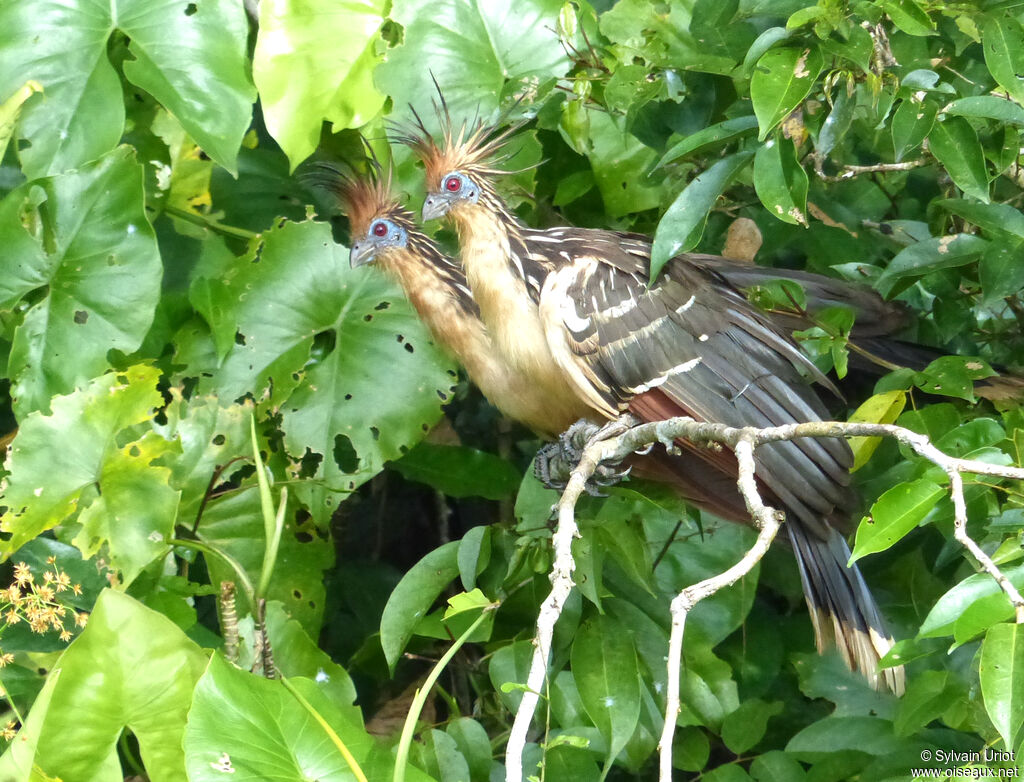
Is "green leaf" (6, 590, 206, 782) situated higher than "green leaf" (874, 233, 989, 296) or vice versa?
"green leaf" (874, 233, 989, 296)

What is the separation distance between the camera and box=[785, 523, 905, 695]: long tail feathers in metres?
1.79

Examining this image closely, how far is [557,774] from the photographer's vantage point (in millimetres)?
1600

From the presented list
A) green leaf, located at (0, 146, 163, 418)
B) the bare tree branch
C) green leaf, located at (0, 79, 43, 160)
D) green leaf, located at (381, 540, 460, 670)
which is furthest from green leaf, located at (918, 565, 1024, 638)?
green leaf, located at (0, 79, 43, 160)

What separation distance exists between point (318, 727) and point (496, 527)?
43cm

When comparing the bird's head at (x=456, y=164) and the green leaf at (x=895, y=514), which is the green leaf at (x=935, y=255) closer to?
the green leaf at (x=895, y=514)

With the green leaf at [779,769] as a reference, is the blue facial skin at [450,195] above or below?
above

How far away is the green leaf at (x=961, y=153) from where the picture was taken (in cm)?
138

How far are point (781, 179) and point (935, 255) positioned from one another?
311mm

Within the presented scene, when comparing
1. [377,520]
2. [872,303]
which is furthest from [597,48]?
[377,520]

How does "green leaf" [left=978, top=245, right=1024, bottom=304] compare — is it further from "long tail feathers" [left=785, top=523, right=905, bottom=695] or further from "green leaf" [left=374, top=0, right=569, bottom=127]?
"green leaf" [left=374, top=0, right=569, bottom=127]

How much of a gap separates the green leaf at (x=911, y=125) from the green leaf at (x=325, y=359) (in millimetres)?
947

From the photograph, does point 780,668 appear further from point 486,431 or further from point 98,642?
point 98,642

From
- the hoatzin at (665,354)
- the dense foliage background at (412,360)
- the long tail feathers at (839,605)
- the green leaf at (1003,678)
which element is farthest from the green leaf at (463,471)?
the green leaf at (1003,678)

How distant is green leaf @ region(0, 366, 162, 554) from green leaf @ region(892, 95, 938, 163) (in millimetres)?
1154
